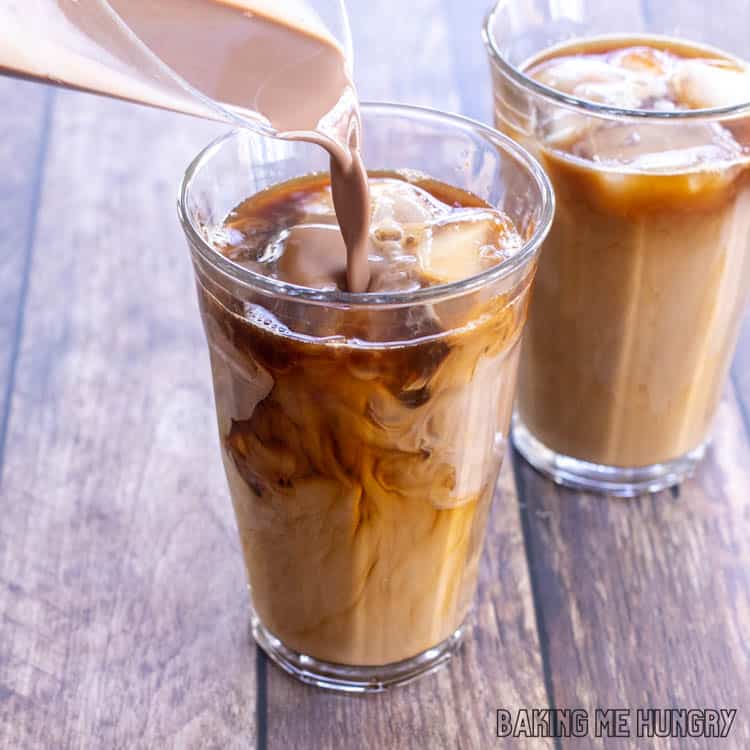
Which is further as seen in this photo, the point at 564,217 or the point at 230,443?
the point at 564,217

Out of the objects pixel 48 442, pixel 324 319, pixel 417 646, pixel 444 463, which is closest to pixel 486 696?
pixel 417 646

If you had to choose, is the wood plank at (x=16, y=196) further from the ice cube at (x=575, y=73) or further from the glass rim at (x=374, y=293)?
the ice cube at (x=575, y=73)

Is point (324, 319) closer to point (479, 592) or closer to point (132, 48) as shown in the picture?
point (132, 48)

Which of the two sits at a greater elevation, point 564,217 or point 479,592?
point 564,217

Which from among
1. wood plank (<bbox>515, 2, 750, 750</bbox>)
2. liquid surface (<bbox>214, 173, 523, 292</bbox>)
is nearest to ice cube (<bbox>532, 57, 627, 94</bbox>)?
wood plank (<bbox>515, 2, 750, 750</bbox>)

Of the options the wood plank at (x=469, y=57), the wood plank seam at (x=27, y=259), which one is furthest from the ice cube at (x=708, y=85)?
the wood plank seam at (x=27, y=259)

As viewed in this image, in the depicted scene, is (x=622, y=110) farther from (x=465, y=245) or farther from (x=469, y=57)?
(x=469, y=57)

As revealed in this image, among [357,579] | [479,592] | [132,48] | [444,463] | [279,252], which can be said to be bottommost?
[479,592]
